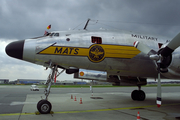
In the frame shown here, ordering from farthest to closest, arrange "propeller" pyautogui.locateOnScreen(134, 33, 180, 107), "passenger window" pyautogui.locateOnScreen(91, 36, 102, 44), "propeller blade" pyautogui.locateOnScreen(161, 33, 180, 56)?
"passenger window" pyautogui.locateOnScreen(91, 36, 102, 44) → "propeller" pyautogui.locateOnScreen(134, 33, 180, 107) → "propeller blade" pyautogui.locateOnScreen(161, 33, 180, 56)

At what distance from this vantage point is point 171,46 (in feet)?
27.9

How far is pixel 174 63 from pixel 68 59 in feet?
20.6

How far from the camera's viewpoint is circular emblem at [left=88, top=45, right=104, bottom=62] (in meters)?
9.20

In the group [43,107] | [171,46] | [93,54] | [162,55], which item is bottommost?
[43,107]

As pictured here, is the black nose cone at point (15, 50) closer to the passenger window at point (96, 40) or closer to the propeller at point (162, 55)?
the passenger window at point (96, 40)

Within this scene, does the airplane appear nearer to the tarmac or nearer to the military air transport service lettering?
the military air transport service lettering

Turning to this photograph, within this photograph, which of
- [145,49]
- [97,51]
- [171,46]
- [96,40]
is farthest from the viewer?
[96,40]

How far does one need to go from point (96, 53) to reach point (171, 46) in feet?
13.9

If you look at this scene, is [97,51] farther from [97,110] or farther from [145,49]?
[97,110]

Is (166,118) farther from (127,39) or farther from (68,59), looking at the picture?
(68,59)

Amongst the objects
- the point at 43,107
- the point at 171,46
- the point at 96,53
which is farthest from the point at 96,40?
the point at 43,107

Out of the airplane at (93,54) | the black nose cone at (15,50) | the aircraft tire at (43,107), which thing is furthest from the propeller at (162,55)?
the black nose cone at (15,50)

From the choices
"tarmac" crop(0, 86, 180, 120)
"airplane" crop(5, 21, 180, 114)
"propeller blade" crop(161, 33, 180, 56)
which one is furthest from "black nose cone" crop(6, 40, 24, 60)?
"propeller blade" crop(161, 33, 180, 56)

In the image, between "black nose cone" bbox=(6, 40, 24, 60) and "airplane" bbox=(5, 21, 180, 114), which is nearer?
"black nose cone" bbox=(6, 40, 24, 60)
